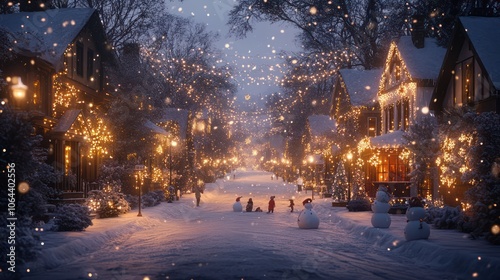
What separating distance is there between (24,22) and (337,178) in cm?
1967

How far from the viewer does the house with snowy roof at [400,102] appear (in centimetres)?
3644

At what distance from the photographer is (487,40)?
27156mm

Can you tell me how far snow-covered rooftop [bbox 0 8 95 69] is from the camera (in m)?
29.0

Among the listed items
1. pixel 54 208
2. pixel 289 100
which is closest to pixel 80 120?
pixel 54 208

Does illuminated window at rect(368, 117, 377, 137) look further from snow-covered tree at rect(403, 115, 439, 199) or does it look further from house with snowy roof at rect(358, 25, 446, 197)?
snow-covered tree at rect(403, 115, 439, 199)

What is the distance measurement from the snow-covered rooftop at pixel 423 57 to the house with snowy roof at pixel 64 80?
17050mm

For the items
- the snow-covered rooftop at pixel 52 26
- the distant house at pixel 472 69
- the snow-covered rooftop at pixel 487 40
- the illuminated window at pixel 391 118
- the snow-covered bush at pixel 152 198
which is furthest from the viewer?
the illuminated window at pixel 391 118

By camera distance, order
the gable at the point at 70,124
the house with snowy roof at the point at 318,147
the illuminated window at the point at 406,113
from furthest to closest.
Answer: the house with snowy roof at the point at 318,147, the illuminated window at the point at 406,113, the gable at the point at 70,124

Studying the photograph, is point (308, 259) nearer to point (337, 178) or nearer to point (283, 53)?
point (337, 178)

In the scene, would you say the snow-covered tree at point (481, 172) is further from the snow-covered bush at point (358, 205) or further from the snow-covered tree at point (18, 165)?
the snow-covered bush at point (358, 205)

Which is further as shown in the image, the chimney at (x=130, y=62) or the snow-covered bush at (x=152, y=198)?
the chimney at (x=130, y=62)

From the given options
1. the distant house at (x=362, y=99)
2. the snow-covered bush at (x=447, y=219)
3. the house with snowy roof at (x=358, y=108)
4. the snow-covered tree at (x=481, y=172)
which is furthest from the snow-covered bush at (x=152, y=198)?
the snow-covered tree at (x=481, y=172)

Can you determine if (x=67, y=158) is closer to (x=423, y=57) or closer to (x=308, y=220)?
(x=308, y=220)

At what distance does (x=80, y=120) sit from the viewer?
104 feet
